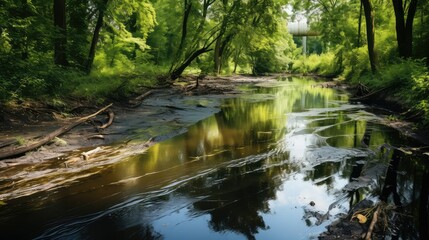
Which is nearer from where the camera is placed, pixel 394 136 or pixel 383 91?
pixel 394 136

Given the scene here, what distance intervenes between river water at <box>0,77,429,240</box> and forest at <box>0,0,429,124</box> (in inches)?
163

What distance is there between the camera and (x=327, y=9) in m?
36.3

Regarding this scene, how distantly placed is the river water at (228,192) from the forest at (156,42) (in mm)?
4139

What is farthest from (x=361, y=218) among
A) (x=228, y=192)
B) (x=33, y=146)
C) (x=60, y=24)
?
(x=60, y=24)

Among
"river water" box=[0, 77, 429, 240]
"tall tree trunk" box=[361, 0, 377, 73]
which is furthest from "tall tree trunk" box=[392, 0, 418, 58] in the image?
"river water" box=[0, 77, 429, 240]

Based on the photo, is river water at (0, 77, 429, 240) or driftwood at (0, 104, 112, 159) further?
driftwood at (0, 104, 112, 159)

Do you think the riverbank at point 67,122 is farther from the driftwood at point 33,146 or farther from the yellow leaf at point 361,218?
the yellow leaf at point 361,218

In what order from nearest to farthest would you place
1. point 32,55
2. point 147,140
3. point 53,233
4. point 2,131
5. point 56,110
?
1. point 53,233
2. point 2,131
3. point 147,140
4. point 56,110
5. point 32,55

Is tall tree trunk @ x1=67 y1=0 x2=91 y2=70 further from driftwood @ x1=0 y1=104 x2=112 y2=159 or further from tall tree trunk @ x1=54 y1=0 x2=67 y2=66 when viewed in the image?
driftwood @ x1=0 y1=104 x2=112 y2=159

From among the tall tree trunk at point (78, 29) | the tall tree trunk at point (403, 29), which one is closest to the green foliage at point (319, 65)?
the tall tree trunk at point (403, 29)

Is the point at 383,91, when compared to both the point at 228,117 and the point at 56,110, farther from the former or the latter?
the point at 56,110

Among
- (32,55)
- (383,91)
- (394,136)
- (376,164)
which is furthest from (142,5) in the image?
(376,164)

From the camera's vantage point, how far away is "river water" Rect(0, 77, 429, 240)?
17.7ft

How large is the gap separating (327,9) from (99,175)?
34393 mm
